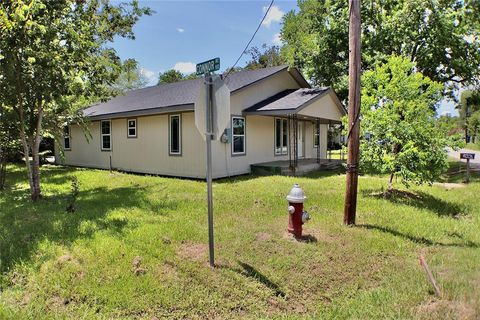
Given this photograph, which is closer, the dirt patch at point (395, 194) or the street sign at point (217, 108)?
the street sign at point (217, 108)

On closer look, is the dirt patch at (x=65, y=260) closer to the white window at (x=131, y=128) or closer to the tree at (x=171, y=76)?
the white window at (x=131, y=128)

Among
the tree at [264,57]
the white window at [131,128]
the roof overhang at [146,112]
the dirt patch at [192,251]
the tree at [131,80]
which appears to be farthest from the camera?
the tree at [131,80]

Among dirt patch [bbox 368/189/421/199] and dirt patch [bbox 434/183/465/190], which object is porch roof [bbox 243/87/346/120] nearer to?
dirt patch [bbox 368/189/421/199]

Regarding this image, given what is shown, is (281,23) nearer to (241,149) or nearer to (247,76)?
(247,76)

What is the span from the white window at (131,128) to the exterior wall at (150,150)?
0.19 m

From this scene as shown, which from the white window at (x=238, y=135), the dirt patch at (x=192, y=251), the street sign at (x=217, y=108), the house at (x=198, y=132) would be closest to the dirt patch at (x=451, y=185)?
the house at (x=198, y=132)

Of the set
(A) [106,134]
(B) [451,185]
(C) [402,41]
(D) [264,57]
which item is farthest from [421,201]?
(D) [264,57]

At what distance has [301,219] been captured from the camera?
5.40 m

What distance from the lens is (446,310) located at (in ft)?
11.1

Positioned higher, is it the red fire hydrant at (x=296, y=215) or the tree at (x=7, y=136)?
the tree at (x=7, y=136)

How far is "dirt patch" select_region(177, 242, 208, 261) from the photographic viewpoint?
4.70m

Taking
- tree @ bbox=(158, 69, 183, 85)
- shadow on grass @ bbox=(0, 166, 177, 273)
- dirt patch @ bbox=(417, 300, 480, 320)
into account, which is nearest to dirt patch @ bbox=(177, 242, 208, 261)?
shadow on grass @ bbox=(0, 166, 177, 273)

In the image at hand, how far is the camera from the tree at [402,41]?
15375mm

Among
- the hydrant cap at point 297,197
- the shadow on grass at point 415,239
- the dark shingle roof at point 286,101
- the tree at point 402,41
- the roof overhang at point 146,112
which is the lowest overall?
the shadow on grass at point 415,239
